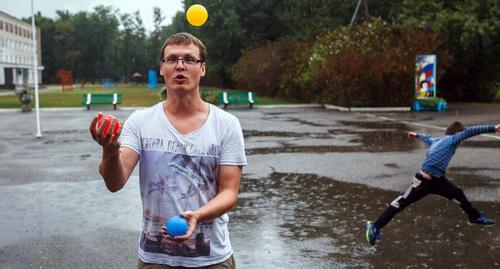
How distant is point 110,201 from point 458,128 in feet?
16.2

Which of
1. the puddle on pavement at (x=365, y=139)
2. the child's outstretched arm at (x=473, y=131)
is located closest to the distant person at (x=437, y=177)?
the child's outstretched arm at (x=473, y=131)

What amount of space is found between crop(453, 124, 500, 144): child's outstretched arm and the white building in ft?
277

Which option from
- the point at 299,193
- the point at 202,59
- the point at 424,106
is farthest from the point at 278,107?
the point at 202,59

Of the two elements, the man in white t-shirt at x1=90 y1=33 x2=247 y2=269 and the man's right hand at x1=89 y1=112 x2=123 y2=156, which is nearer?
the man's right hand at x1=89 y1=112 x2=123 y2=156

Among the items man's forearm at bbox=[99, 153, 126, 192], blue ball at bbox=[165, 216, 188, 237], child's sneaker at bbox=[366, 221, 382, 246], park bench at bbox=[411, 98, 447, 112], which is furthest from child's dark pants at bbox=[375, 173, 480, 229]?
park bench at bbox=[411, 98, 447, 112]

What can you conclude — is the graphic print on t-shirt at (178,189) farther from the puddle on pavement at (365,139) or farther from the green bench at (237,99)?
the green bench at (237,99)

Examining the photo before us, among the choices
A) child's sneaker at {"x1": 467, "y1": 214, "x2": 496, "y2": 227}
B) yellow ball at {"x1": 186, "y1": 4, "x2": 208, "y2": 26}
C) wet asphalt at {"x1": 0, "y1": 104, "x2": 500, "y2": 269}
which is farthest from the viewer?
child's sneaker at {"x1": 467, "y1": 214, "x2": 496, "y2": 227}

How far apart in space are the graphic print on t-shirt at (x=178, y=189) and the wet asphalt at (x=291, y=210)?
9.53 feet

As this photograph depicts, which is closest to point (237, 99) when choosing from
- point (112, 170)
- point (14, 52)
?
point (112, 170)

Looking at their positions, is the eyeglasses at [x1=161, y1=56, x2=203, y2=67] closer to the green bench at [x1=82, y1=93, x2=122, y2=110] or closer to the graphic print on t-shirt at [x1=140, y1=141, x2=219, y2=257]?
the graphic print on t-shirt at [x1=140, y1=141, x2=219, y2=257]

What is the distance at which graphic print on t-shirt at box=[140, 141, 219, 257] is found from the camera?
111 inches

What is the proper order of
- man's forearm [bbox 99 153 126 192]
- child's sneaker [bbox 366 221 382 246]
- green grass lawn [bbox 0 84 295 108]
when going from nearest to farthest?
man's forearm [bbox 99 153 126 192] → child's sneaker [bbox 366 221 382 246] → green grass lawn [bbox 0 84 295 108]

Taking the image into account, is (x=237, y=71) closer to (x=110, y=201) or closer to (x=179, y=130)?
(x=110, y=201)

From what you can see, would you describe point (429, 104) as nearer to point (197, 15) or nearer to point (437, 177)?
point (437, 177)
